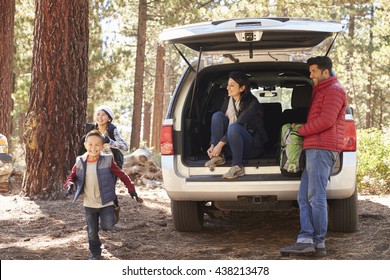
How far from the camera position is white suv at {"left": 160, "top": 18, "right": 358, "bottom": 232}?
18.4ft

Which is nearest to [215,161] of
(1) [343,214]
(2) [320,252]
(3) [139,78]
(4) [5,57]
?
(2) [320,252]

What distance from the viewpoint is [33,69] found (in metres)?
8.98

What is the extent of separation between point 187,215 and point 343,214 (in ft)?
5.20

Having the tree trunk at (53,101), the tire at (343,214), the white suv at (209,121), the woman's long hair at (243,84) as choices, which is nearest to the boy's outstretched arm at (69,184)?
the white suv at (209,121)

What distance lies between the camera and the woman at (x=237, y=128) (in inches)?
234

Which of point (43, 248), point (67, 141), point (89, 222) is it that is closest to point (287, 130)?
point (89, 222)

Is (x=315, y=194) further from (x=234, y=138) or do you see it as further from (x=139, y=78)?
(x=139, y=78)

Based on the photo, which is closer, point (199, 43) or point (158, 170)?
point (199, 43)

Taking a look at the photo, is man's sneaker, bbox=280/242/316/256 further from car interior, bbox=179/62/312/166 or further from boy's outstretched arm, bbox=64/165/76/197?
boy's outstretched arm, bbox=64/165/76/197

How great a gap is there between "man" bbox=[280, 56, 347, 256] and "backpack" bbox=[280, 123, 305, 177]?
92 millimetres

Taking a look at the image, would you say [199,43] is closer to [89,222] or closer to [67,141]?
[89,222]

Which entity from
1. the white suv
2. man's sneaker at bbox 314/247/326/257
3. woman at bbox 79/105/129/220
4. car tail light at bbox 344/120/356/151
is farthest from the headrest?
woman at bbox 79/105/129/220

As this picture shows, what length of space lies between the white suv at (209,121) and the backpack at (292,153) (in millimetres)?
183

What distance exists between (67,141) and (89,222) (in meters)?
3.76
